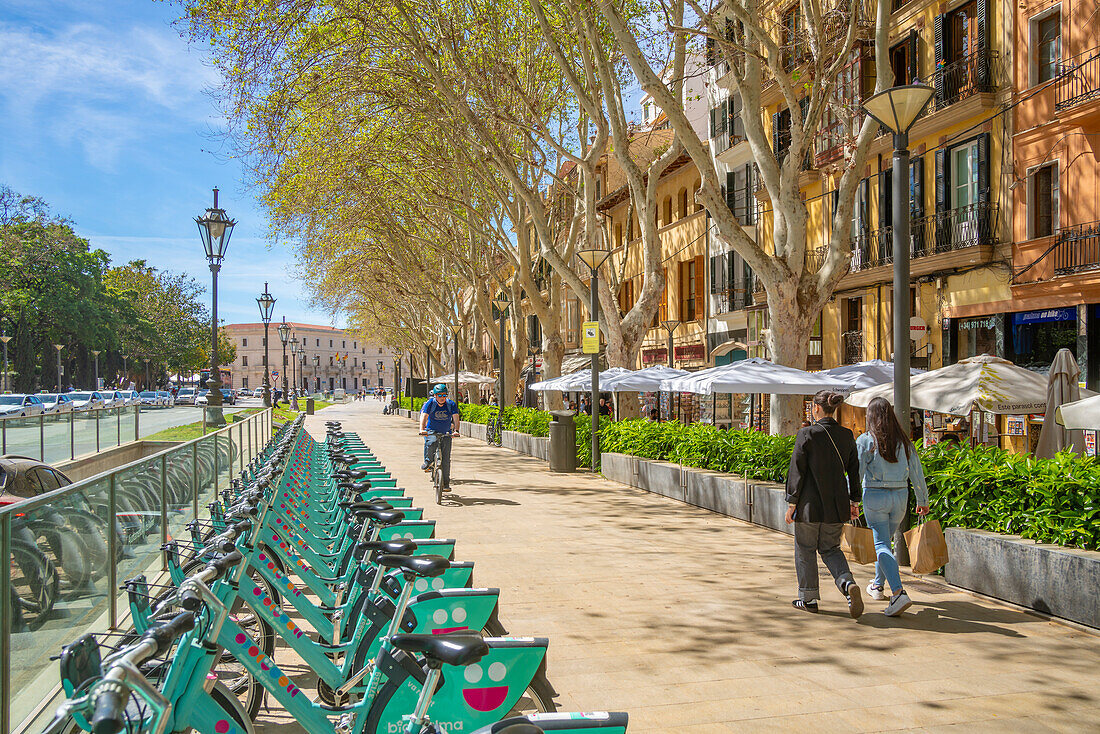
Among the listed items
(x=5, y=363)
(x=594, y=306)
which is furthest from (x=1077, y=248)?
(x=5, y=363)

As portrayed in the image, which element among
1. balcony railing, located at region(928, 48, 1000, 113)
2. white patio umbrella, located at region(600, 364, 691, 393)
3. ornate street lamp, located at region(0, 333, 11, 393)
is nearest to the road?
white patio umbrella, located at region(600, 364, 691, 393)

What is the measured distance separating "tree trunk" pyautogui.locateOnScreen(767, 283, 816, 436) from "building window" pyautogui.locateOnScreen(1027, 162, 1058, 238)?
7491 mm

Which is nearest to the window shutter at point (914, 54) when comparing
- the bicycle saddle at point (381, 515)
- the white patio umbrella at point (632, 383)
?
the white patio umbrella at point (632, 383)

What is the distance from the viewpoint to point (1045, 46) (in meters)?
18.0

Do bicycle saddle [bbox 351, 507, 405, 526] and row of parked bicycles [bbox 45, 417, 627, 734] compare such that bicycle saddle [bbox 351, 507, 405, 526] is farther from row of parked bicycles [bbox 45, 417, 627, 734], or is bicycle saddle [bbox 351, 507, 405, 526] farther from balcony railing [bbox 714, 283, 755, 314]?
balcony railing [bbox 714, 283, 755, 314]

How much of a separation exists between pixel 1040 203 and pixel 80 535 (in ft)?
61.2

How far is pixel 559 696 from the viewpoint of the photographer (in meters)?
5.21

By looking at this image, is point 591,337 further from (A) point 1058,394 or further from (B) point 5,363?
(B) point 5,363

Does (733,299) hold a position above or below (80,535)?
above

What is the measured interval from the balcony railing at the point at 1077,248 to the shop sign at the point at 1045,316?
2.79 ft

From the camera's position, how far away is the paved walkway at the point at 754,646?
4.96m

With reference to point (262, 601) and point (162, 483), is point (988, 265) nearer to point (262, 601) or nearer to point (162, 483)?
point (162, 483)

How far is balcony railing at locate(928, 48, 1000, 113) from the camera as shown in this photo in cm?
1900

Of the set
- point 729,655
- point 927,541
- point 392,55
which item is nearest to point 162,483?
point 729,655
